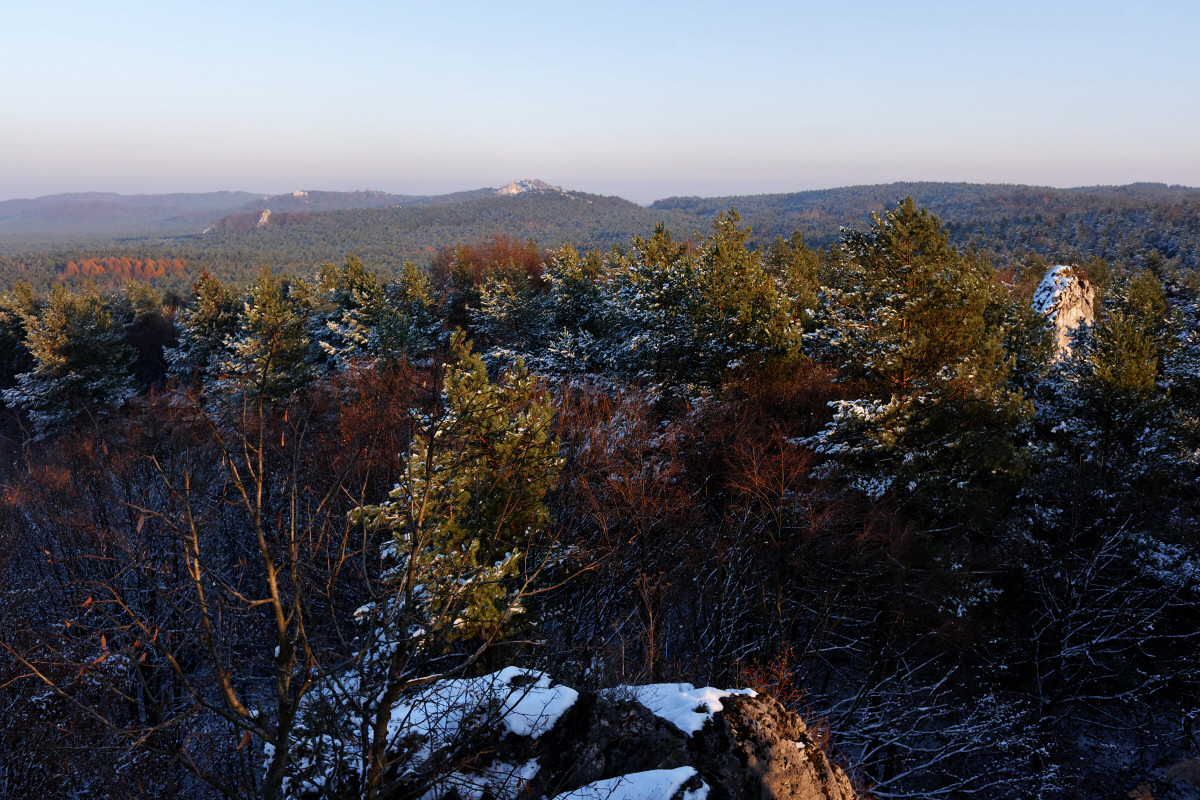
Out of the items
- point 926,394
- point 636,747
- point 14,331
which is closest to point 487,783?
point 636,747

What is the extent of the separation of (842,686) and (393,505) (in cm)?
1333

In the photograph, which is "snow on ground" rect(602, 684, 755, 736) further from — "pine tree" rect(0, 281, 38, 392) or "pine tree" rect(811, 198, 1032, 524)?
"pine tree" rect(0, 281, 38, 392)

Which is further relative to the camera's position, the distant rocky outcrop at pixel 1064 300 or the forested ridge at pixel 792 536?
the distant rocky outcrop at pixel 1064 300

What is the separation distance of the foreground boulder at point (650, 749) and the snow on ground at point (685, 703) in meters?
0.01

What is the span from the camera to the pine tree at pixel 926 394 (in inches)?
494

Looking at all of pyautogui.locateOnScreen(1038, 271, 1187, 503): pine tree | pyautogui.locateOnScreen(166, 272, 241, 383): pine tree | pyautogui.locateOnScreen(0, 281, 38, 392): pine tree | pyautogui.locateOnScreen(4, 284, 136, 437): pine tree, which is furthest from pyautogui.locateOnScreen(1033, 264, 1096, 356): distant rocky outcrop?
pyautogui.locateOnScreen(0, 281, 38, 392): pine tree

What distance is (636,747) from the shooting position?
22.6 feet

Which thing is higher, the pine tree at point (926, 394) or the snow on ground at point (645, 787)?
the pine tree at point (926, 394)

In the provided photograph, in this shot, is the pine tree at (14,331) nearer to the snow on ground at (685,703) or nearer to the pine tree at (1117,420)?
the snow on ground at (685,703)

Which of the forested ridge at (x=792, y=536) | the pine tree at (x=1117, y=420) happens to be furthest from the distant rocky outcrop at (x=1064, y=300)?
the pine tree at (x=1117, y=420)

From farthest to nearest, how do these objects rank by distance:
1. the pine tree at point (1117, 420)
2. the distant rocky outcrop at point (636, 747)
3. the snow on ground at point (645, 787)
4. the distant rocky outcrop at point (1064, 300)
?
the distant rocky outcrop at point (1064, 300)
the pine tree at point (1117, 420)
the distant rocky outcrop at point (636, 747)
the snow on ground at point (645, 787)

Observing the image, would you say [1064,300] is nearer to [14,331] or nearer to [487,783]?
[487,783]

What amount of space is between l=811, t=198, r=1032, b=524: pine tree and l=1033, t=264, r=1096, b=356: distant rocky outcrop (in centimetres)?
2039

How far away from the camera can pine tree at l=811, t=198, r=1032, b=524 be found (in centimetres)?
1254
